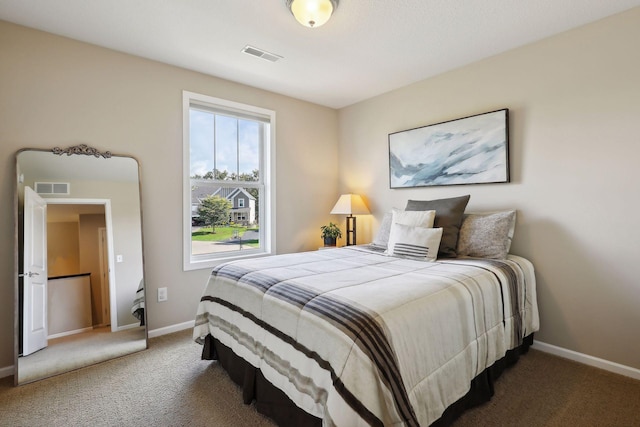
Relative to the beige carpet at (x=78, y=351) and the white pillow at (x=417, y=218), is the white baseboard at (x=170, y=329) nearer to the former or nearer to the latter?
the beige carpet at (x=78, y=351)

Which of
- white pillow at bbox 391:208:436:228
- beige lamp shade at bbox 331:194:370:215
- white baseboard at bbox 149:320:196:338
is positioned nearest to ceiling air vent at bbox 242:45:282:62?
beige lamp shade at bbox 331:194:370:215

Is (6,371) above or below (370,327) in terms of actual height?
below

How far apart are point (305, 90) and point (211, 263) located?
7.11 ft

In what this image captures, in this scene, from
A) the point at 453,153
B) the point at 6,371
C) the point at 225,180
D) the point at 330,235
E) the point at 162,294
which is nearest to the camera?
the point at 6,371

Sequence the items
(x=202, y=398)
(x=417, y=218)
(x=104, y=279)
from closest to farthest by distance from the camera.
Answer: (x=202, y=398)
(x=104, y=279)
(x=417, y=218)

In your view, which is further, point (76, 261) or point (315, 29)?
point (76, 261)

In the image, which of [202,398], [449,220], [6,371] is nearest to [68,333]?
[6,371]

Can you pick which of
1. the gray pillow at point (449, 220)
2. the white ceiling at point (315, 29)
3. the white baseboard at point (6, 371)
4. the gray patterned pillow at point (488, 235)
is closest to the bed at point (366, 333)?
the gray patterned pillow at point (488, 235)

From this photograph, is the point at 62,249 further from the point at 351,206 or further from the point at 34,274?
the point at 351,206

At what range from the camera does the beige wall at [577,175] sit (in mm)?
2088

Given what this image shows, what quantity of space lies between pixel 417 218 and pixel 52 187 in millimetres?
2871

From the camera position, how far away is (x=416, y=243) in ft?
7.95

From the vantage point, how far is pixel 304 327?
4.58 feet

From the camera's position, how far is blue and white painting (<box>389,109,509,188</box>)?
2.65 m
